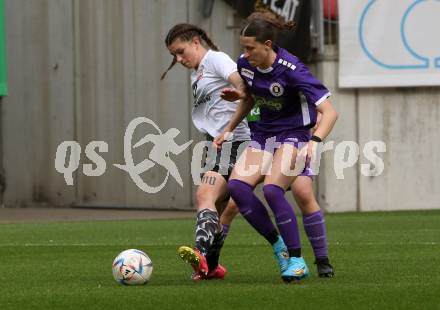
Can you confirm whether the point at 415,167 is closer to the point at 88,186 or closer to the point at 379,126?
the point at 379,126

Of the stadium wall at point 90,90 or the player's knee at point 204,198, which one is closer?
the player's knee at point 204,198

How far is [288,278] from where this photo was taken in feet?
28.0

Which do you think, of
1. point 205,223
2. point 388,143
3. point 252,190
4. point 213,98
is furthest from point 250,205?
point 388,143

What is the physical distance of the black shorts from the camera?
932cm

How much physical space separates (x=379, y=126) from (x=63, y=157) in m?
6.00

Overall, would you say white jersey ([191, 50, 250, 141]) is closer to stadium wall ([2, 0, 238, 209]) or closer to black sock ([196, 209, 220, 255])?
black sock ([196, 209, 220, 255])

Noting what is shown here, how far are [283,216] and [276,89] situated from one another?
0.83 m

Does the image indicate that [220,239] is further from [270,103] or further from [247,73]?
[247,73]

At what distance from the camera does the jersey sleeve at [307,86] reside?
855 centimetres

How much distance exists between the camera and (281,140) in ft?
28.8

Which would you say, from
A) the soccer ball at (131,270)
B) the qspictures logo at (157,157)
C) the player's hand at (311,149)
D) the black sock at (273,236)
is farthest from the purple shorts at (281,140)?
the qspictures logo at (157,157)

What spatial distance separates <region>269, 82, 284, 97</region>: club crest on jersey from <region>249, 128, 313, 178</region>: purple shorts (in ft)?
0.90

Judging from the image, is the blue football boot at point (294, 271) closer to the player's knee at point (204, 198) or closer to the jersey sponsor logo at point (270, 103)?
the player's knee at point (204, 198)

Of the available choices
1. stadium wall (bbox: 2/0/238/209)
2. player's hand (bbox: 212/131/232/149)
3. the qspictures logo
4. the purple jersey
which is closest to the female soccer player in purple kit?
the purple jersey
